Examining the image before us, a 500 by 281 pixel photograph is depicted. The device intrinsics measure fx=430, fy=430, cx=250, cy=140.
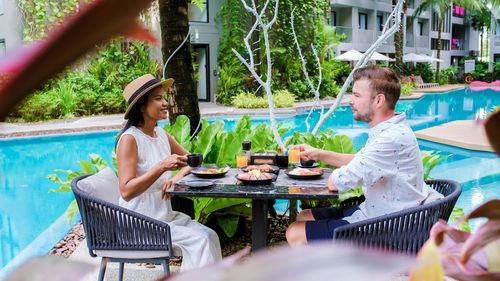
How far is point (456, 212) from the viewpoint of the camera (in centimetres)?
332

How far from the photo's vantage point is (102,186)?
284 centimetres

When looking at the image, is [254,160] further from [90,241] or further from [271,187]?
[90,241]

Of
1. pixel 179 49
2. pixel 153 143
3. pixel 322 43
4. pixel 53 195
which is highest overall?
pixel 322 43

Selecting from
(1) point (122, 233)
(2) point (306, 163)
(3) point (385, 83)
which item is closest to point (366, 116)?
(3) point (385, 83)

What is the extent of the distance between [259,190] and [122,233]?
86 centimetres

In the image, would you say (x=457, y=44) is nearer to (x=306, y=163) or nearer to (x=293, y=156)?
(x=293, y=156)

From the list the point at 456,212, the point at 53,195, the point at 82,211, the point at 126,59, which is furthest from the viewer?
the point at 126,59

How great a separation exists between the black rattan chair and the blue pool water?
32cm

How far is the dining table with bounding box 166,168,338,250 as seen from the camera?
254 cm

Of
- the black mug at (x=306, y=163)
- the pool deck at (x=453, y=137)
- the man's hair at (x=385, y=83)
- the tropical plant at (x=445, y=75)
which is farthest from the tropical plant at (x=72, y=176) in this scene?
the tropical plant at (x=445, y=75)

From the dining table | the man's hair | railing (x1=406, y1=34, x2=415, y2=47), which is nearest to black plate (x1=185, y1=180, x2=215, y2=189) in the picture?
the dining table

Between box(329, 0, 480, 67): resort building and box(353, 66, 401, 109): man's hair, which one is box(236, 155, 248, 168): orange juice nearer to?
box(353, 66, 401, 109): man's hair

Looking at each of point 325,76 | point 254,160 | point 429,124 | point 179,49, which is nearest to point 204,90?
point 325,76

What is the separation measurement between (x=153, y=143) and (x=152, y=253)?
0.77m
